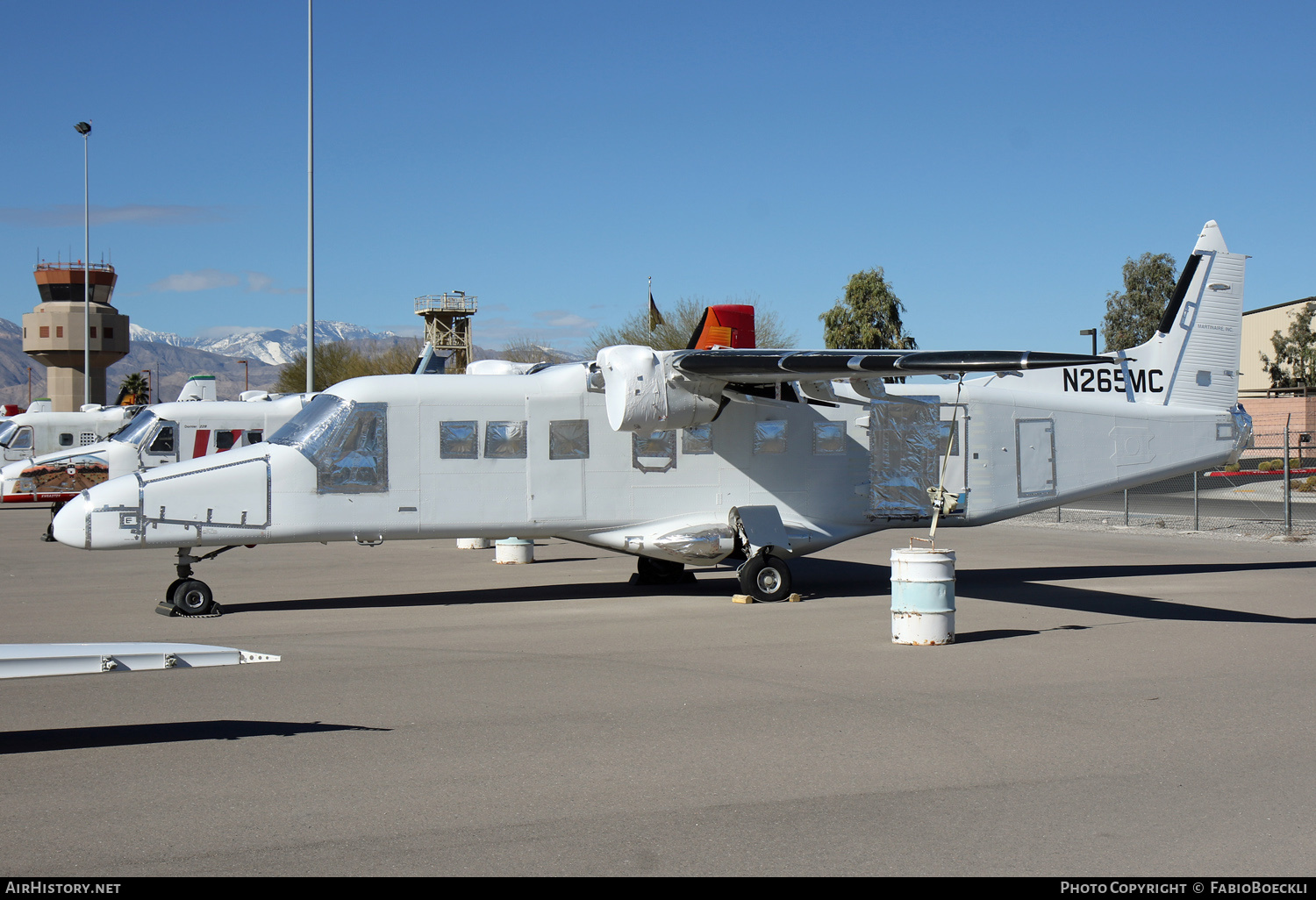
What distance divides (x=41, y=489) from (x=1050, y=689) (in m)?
24.0

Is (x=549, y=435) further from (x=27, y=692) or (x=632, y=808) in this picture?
(x=632, y=808)

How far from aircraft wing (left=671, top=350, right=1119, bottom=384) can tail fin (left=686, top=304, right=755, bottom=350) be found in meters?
1.50

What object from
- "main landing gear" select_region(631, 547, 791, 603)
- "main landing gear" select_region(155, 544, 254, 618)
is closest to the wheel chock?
"main landing gear" select_region(631, 547, 791, 603)

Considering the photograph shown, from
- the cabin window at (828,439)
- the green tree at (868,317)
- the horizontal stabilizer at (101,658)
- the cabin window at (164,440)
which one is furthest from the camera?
the green tree at (868,317)

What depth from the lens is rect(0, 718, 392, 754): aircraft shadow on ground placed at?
662 centimetres

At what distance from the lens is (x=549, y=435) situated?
13062mm

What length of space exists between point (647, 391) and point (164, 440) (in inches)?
522

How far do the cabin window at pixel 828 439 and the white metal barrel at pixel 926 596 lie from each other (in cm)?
408

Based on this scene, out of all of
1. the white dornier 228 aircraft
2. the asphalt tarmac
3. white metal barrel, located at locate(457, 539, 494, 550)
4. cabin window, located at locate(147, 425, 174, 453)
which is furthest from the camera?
white metal barrel, located at locate(457, 539, 494, 550)

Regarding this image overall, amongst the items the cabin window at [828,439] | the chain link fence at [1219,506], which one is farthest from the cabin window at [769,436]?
the chain link fence at [1219,506]

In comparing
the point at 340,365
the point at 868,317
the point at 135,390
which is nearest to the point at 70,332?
the point at 135,390

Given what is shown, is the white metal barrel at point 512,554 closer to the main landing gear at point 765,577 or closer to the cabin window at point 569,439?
the cabin window at point 569,439

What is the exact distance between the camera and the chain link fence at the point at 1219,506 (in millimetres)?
22156

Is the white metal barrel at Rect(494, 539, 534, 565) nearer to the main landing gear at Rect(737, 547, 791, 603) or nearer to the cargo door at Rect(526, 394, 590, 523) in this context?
the cargo door at Rect(526, 394, 590, 523)
